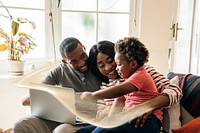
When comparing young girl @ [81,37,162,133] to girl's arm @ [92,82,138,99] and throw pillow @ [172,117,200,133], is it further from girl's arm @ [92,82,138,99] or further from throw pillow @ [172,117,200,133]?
throw pillow @ [172,117,200,133]

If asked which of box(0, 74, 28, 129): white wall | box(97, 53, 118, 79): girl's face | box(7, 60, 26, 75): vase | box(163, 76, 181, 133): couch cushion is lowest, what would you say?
box(0, 74, 28, 129): white wall

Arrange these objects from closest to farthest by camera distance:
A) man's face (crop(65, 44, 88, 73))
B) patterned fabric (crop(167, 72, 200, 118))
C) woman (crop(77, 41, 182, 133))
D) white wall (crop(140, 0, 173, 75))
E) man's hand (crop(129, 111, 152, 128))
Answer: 1. man's hand (crop(129, 111, 152, 128))
2. woman (crop(77, 41, 182, 133))
3. patterned fabric (crop(167, 72, 200, 118))
4. man's face (crop(65, 44, 88, 73))
5. white wall (crop(140, 0, 173, 75))

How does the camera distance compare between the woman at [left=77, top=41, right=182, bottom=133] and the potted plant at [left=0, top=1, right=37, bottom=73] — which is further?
the potted plant at [left=0, top=1, right=37, bottom=73]

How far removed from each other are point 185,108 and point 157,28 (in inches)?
58.5

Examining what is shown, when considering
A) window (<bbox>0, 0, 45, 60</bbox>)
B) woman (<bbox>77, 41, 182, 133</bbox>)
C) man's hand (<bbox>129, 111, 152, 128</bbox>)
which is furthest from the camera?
window (<bbox>0, 0, 45, 60</bbox>)

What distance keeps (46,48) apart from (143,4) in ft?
3.79

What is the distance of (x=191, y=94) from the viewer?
1.50 m

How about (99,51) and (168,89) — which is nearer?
(168,89)

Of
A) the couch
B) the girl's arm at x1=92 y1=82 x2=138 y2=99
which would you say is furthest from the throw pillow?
the girl's arm at x1=92 y1=82 x2=138 y2=99

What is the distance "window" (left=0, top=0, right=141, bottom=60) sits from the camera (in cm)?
243

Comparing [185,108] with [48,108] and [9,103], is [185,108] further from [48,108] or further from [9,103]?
[9,103]

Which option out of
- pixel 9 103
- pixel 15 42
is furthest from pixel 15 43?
pixel 9 103

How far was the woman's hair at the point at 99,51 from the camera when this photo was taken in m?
1.54

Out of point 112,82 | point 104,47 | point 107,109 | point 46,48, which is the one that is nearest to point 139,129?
point 107,109
